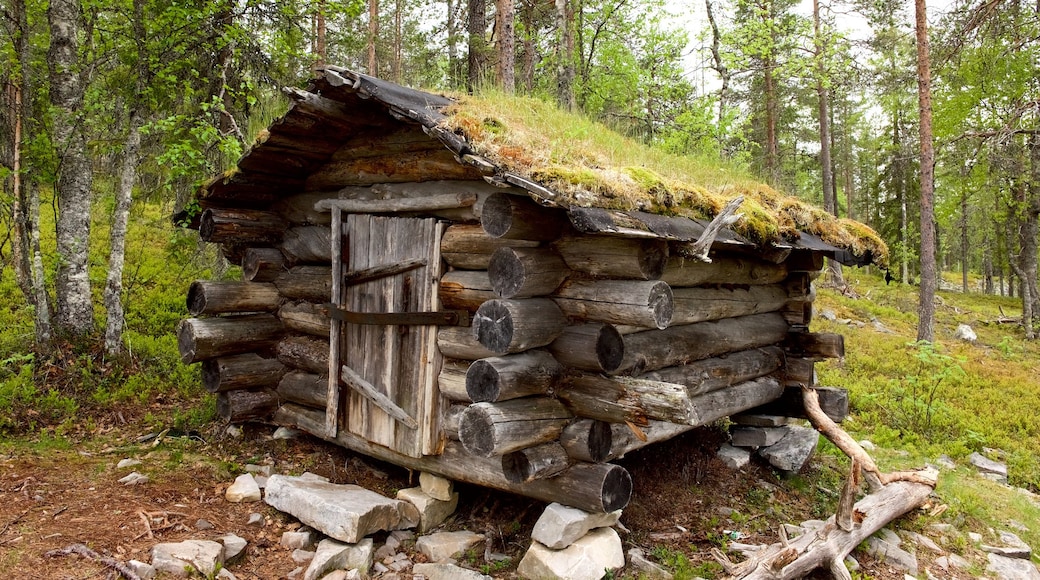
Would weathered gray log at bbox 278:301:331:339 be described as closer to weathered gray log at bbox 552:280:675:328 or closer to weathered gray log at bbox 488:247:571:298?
weathered gray log at bbox 488:247:571:298

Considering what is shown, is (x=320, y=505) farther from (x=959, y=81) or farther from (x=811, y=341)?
(x=959, y=81)

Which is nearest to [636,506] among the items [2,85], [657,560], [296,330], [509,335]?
[657,560]

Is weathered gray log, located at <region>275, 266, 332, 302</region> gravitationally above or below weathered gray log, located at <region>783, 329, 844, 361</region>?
above

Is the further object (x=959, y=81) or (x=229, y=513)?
(x=959, y=81)

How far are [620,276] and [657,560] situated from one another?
97.3 inches

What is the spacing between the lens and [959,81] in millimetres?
18938

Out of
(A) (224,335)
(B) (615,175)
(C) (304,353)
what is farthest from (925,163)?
(A) (224,335)

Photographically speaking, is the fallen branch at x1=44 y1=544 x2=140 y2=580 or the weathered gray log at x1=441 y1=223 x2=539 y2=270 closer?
the fallen branch at x1=44 y1=544 x2=140 y2=580

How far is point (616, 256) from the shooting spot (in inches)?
192

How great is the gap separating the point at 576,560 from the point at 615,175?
9.84 feet

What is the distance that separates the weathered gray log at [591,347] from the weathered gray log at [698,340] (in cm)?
19

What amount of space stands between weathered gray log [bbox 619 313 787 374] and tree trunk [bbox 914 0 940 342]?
7.50 m

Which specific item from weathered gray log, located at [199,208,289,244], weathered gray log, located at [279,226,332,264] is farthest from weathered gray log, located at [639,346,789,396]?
weathered gray log, located at [199,208,289,244]

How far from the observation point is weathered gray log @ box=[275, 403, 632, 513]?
198 inches
